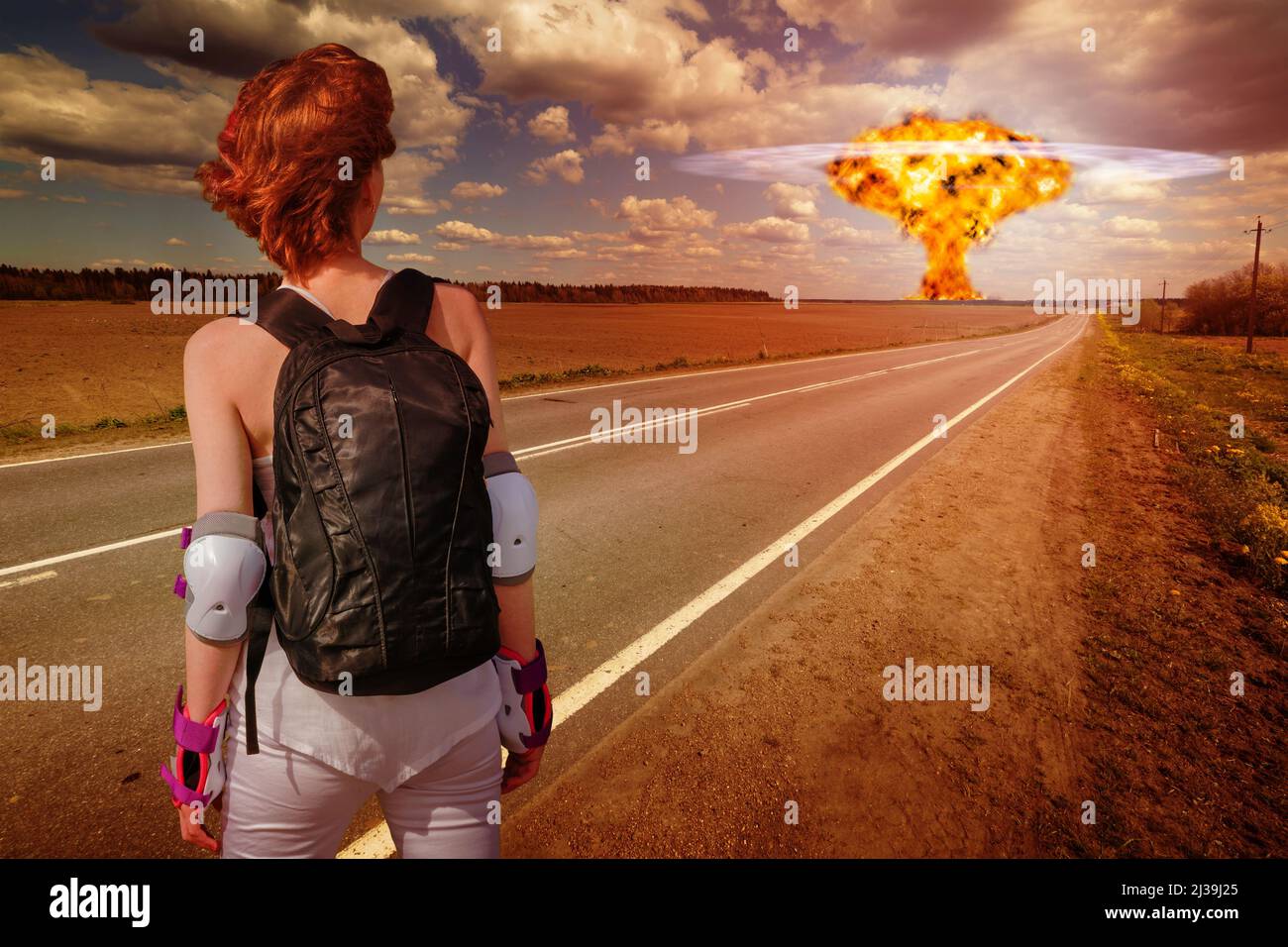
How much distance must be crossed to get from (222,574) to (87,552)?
5.44 metres

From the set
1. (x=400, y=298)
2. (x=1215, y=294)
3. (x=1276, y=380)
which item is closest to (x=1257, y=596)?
(x=400, y=298)

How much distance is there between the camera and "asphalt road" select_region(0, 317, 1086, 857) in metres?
2.76

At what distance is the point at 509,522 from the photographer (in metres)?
1.40

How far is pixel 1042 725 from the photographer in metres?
3.23

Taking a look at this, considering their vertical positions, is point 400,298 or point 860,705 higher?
point 400,298

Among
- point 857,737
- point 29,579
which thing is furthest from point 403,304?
point 29,579

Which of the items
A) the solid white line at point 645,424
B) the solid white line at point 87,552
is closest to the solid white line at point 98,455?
the solid white line at point 87,552

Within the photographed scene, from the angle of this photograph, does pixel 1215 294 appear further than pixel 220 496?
Yes

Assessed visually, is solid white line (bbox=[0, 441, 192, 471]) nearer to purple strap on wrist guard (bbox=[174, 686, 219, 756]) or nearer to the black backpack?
purple strap on wrist guard (bbox=[174, 686, 219, 756])

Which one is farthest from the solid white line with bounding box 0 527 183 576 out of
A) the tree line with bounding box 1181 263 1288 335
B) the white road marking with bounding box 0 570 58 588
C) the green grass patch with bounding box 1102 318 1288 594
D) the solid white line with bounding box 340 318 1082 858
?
the tree line with bounding box 1181 263 1288 335

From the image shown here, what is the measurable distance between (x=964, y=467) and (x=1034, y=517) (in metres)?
1.97

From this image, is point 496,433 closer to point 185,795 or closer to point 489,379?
point 489,379

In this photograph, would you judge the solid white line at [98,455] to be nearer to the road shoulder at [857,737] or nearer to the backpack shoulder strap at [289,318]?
the road shoulder at [857,737]

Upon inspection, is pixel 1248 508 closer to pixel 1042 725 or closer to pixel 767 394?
pixel 1042 725
